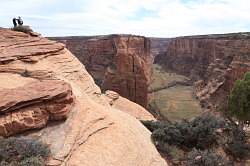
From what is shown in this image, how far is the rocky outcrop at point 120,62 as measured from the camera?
50.9m

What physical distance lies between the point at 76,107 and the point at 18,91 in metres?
2.47

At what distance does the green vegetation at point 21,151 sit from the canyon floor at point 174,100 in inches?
1673

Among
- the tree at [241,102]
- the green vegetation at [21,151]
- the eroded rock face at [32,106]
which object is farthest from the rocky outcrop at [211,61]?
the green vegetation at [21,151]

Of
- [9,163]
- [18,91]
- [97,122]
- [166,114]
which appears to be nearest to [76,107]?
[97,122]

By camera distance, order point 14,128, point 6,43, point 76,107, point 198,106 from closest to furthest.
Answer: point 14,128, point 76,107, point 6,43, point 198,106

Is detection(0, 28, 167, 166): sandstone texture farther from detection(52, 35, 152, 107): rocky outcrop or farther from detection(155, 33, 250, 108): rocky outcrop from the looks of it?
detection(155, 33, 250, 108): rocky outcrop

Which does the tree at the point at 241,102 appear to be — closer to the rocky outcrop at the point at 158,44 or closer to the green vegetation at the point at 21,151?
the green vegetation at the point at 21,151

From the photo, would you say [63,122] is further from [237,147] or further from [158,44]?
[158,44]

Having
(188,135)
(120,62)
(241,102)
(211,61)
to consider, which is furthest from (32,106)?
(211,61)

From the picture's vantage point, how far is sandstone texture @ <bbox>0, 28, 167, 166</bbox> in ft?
40.7

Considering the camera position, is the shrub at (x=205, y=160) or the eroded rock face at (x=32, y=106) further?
the shrub at (x=205, y=160)

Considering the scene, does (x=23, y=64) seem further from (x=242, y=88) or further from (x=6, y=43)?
(x=242, y=88)

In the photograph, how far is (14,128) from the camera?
12586mm

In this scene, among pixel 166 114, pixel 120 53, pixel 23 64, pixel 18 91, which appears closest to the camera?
pixel 18 91
